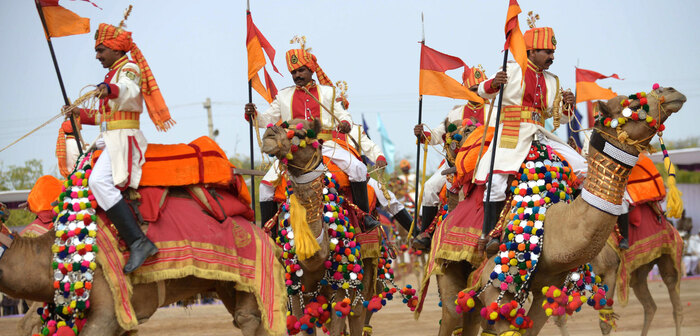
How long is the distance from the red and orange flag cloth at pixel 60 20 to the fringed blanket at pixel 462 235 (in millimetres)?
3977

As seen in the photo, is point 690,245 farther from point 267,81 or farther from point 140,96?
point 140,96

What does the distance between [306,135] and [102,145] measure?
5.82 feet

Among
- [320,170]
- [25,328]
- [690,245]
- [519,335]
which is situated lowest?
[690,245]

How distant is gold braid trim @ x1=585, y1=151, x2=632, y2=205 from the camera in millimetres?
6160

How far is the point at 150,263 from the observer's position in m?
6.71

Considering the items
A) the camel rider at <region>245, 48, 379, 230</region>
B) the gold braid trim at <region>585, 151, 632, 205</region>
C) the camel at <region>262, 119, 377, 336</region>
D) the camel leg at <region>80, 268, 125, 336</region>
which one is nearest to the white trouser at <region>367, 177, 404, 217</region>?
the camel rider at <region>245, 48, 379, 230</region>

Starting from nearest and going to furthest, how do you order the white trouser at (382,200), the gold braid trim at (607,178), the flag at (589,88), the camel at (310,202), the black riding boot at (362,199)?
the gold braid trim at (607,178) < the camel at (310,202) < the black riding boot at (362,199) < the flag at (589,88) < the white trouser at (382,200)

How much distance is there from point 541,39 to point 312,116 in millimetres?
2646

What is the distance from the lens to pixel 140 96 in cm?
711

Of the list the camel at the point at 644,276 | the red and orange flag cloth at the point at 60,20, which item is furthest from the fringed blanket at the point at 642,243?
the red and orange flag cloth at the point at 60,20

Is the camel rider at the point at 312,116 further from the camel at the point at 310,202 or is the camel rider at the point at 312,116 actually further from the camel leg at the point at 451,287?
the camel leg at the point at 451,287

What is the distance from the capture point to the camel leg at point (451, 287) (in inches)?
324

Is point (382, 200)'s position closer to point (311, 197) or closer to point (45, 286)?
point (311, 197)

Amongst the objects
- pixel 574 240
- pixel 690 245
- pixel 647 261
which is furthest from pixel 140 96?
pixel 690 245
